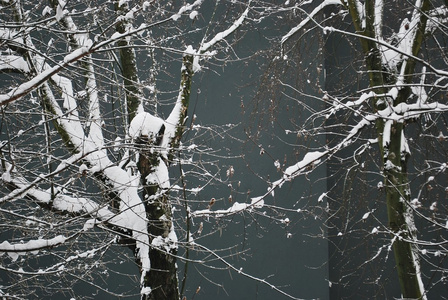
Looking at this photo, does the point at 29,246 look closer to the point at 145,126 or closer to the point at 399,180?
the point at 145,126

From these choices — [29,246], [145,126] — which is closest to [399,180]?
[145,126]

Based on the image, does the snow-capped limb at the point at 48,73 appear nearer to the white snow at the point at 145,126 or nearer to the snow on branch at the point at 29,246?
the snow on branch at the point at 29,246

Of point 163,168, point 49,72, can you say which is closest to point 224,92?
point 163,168

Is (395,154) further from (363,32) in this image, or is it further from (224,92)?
(224,92)

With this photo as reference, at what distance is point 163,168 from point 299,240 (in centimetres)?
333

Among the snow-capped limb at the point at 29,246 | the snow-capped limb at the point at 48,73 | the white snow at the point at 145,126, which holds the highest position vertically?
the white snow at the point at 145,126

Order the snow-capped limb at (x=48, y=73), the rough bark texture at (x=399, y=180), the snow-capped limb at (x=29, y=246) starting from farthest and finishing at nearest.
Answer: the rough bark texture at (x=399, y=180)
the snow-capped limb at (x=29, y=246)
the snow-capped limb at (x=48, y=73)

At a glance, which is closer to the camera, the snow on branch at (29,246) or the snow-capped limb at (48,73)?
the snow-capped limb at (48,73)

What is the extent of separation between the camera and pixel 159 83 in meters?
7.11

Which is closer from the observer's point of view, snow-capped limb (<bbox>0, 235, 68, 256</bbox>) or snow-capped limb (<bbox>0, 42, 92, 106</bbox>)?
snow-capped limb (<bbox>0, 42, 92, 106</bbox>)

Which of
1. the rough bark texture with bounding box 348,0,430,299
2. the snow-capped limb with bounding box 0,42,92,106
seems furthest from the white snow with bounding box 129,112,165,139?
the snow-capped limb with bounding box 0,42,92,106

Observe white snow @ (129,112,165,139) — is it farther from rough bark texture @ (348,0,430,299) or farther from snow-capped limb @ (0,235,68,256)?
rough bark texture @ (348,0,430,299)

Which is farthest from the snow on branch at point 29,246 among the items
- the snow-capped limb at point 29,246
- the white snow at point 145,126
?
the white snow at point 145,126

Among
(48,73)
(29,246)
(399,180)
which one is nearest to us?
(48,73)
